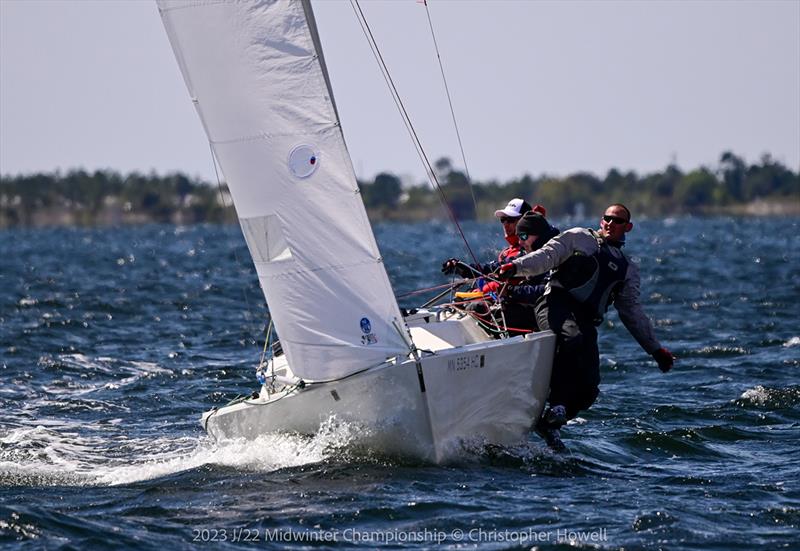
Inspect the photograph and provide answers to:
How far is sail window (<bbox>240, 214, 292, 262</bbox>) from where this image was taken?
9023 millimetres

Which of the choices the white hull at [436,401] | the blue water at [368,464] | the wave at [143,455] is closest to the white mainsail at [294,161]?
the white hull at [436,401]

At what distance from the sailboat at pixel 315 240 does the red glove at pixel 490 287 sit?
104cm

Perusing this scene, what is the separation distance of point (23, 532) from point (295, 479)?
1918mm

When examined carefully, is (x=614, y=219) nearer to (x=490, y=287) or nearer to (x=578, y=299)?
(x=578, y=299)

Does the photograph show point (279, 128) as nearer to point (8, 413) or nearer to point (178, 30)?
point (178, 30)

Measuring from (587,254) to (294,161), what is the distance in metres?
2.13

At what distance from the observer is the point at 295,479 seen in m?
8.94

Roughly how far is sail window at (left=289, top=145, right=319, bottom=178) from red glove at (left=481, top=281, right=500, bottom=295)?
6.25ft

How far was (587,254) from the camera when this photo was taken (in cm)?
945

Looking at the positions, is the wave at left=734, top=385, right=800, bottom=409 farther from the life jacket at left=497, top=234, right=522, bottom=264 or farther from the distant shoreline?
the distant shoreline

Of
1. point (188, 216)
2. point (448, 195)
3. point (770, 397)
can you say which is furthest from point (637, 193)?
point (770, 397)

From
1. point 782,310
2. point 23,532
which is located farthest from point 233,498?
point 782,310

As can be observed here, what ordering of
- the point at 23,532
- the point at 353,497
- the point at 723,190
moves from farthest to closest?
the point at 723,190, the point at 353,497, the point at 23,532

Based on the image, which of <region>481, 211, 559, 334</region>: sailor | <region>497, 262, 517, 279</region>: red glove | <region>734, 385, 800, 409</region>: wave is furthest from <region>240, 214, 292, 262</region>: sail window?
<region>734, 385, 800, 409</region>: wave
